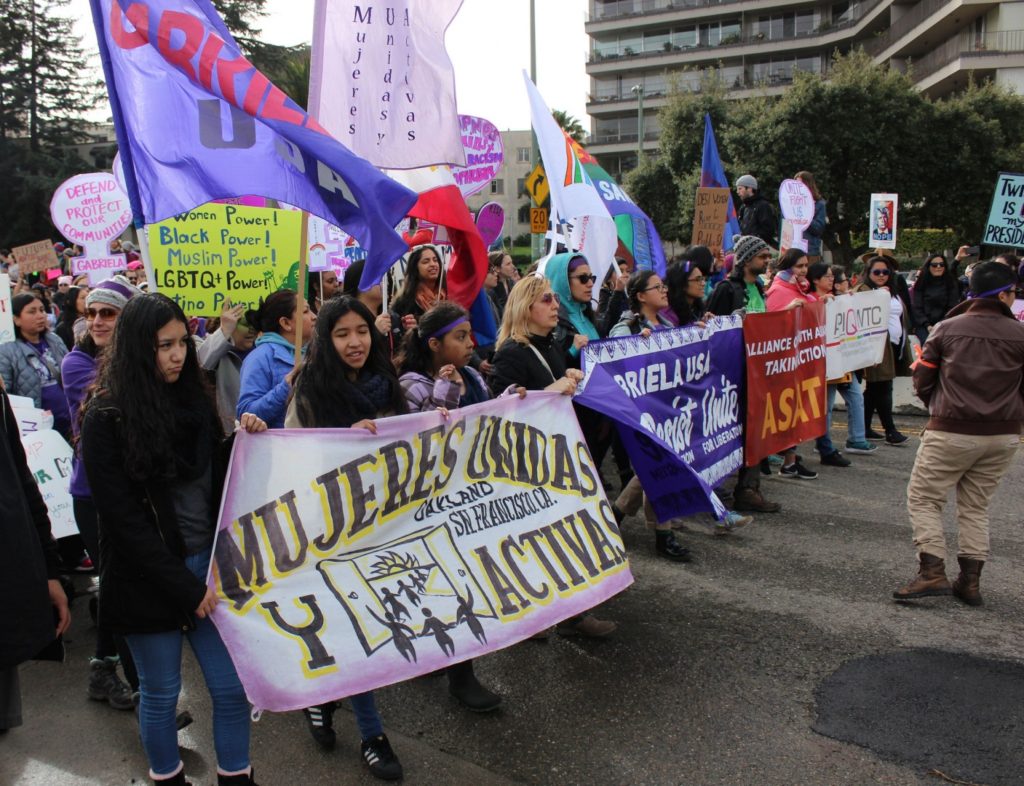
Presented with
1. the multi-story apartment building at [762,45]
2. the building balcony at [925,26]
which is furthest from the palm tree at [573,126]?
the building balcony at [925,26]

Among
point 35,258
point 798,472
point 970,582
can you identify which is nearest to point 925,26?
point 35,258

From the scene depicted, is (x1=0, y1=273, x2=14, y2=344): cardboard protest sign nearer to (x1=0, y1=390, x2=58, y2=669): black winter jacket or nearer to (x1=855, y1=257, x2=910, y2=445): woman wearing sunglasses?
(x1=0, y1=390, x2=58, y2=669): black winter jacket

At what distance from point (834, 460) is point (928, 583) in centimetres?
340

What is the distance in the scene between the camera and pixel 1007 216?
1125cm

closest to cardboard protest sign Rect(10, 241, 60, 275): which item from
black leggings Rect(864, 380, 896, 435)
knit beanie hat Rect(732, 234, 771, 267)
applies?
knit beanie hat Rect(732, 234, 771, 267)

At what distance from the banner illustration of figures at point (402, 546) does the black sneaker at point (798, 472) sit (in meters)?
4.10

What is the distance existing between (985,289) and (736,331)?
180 centimetres

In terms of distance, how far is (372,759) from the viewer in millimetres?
3303

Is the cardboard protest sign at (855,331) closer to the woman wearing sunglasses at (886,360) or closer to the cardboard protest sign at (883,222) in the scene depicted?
the woman wearing sunglasses at (886,360)

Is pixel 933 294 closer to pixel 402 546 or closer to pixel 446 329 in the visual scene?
pixel 446 329

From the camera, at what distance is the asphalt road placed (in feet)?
10.9

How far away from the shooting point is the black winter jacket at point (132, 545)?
2676 mm

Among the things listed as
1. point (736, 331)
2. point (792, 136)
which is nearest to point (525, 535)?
point (736, 331)

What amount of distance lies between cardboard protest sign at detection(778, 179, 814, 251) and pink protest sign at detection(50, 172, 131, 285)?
802 centimetres
